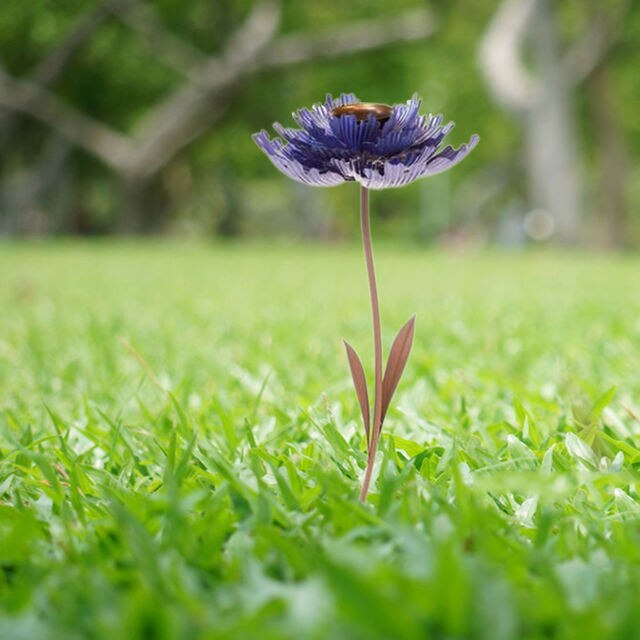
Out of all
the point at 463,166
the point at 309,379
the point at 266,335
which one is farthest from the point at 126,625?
the point at 463,166

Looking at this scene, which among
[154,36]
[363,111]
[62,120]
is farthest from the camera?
[62,120]

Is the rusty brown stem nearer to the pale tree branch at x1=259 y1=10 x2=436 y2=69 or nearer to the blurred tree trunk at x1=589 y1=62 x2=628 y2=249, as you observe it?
the pale tree branch at x1=259 y1=10 x2=436 y2=69

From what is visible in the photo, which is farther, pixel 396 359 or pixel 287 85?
pixel 287 85

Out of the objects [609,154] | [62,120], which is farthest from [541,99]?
[62,120]

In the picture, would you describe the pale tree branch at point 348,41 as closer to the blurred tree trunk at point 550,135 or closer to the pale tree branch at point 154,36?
the pale tree branch at point 154,36

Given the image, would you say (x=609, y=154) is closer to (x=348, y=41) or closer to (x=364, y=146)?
(x=348, y=41)

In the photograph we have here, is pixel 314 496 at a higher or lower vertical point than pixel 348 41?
lower

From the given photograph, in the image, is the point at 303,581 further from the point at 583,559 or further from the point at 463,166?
the point at 463,166
